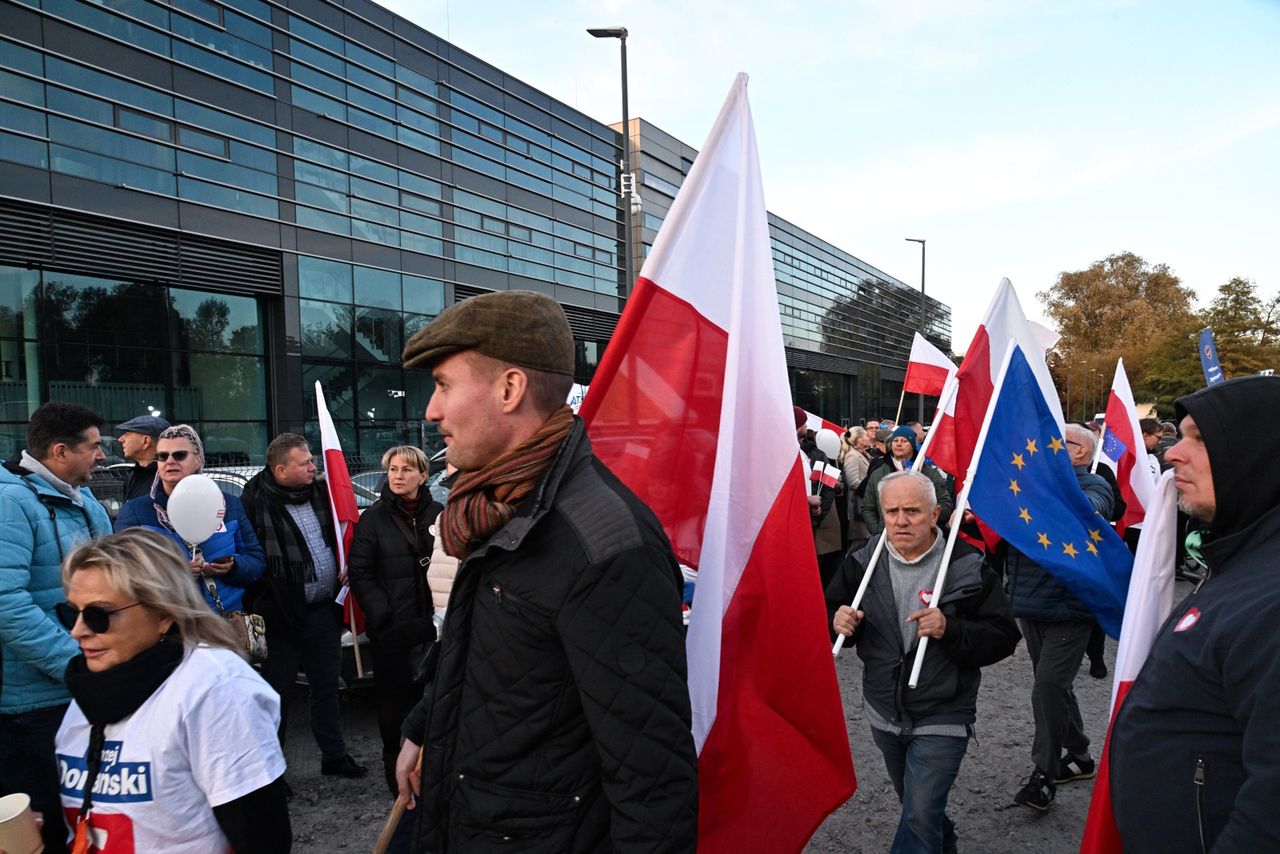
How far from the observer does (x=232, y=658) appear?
2027mm

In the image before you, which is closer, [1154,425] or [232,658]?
[232,658]

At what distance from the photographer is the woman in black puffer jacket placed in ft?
13.1

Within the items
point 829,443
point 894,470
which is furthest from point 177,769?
point 829,443

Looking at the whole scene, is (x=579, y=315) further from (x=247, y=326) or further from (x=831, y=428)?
(x=831, y=428)

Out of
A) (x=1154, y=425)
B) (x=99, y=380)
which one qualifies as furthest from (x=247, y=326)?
(x=1154, y=425)

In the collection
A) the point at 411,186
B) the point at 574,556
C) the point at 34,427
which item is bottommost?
the point at 574,556

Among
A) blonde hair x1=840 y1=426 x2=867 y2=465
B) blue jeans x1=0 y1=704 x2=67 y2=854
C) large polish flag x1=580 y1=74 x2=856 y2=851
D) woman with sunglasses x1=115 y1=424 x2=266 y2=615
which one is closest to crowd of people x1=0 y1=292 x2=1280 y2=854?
large polish flag x1=580 y1=74 x2=856 y2=851

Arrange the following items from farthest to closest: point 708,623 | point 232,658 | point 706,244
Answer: point 706,244, point 708,623, point 232,658

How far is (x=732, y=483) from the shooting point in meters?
2.54

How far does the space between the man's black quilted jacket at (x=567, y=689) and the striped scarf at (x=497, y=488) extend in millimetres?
31

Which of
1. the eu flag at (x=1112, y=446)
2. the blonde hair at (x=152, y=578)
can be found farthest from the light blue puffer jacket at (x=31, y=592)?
the eu flag at (x=1112, y=446)

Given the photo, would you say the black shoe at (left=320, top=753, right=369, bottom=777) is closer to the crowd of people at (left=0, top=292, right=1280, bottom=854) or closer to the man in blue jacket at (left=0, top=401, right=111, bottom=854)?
the man in blue jacket at (left=0, top=401, right=111, bottom=854)

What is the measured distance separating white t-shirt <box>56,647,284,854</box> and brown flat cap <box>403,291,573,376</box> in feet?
3.22

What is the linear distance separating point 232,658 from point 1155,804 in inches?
88.9
